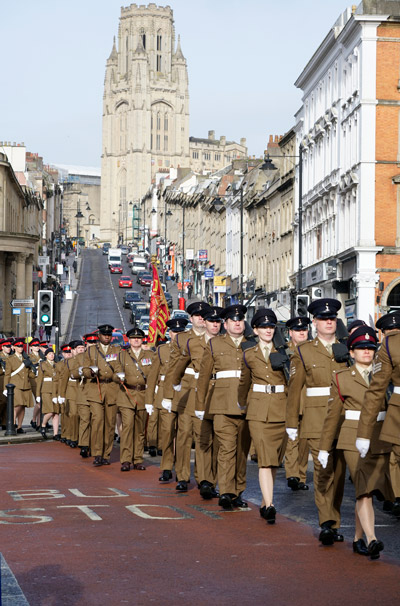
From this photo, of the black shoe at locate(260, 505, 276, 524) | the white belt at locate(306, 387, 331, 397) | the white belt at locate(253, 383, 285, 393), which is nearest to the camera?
the black shoe at locate(260, 505, 276, 524)

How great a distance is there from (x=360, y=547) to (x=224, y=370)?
12.7 feet

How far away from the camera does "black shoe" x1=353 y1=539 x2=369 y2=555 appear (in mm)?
9515

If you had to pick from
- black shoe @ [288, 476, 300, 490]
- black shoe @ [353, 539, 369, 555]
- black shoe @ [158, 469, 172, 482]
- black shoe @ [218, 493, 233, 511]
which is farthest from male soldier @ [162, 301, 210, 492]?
black shoe @ [353, 539, 369, 555]

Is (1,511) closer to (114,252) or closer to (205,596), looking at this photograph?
(205,596)

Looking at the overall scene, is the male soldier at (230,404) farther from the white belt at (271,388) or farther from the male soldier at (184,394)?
the male soldier at (184,394)

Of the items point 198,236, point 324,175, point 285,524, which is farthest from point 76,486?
point 198,236

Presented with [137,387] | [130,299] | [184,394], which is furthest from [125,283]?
[184,394]

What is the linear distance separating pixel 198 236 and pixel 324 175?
7161cm

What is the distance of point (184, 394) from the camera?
15234 mm

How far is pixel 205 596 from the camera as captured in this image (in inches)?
313

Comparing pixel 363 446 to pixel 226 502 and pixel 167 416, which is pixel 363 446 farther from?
pixel 167 416

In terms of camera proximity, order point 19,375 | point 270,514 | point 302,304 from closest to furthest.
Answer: point 270,514 < point 19,375 < point 302,304

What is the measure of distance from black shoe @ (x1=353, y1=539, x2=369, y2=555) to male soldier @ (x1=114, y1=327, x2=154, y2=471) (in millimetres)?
8410

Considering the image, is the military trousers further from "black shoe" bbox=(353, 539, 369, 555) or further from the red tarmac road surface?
"black shoe" bbox=(353, 539, 369, 555)
